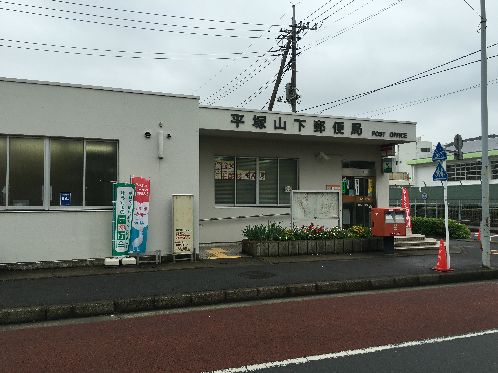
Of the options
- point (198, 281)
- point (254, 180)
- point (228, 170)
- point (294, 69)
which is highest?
point (294, 69)

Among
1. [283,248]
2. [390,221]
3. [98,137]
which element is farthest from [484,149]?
[98,137]

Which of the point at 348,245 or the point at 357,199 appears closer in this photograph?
the point at 348,245

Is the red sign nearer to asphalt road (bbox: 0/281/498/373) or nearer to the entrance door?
asphalt road (bbox: 0/281/498/373)

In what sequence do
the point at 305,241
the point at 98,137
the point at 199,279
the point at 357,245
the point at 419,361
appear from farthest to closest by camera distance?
1. the point at 357,245
2. the point at 305,241
3. the point at 98,137
4. the point at 199,279
5. the point at 419,361

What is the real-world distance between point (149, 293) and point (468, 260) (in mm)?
8619

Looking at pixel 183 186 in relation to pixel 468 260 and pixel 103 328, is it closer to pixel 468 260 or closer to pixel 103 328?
pixel 103 328

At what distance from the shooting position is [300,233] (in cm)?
1242

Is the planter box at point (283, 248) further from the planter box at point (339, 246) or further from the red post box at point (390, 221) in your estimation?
the red post box at point (390, 221)

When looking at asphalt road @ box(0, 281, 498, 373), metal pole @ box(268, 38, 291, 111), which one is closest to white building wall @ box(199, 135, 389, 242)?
asphalt road @ box(0, 281, 498, 373)

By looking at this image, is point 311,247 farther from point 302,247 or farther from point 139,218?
point 139,218

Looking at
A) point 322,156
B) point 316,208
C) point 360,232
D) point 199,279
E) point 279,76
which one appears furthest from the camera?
point 279,76

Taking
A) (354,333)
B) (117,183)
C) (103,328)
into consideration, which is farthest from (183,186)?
(354,333)

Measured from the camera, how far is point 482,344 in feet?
17.1

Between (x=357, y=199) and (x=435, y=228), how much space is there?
13.7ft
